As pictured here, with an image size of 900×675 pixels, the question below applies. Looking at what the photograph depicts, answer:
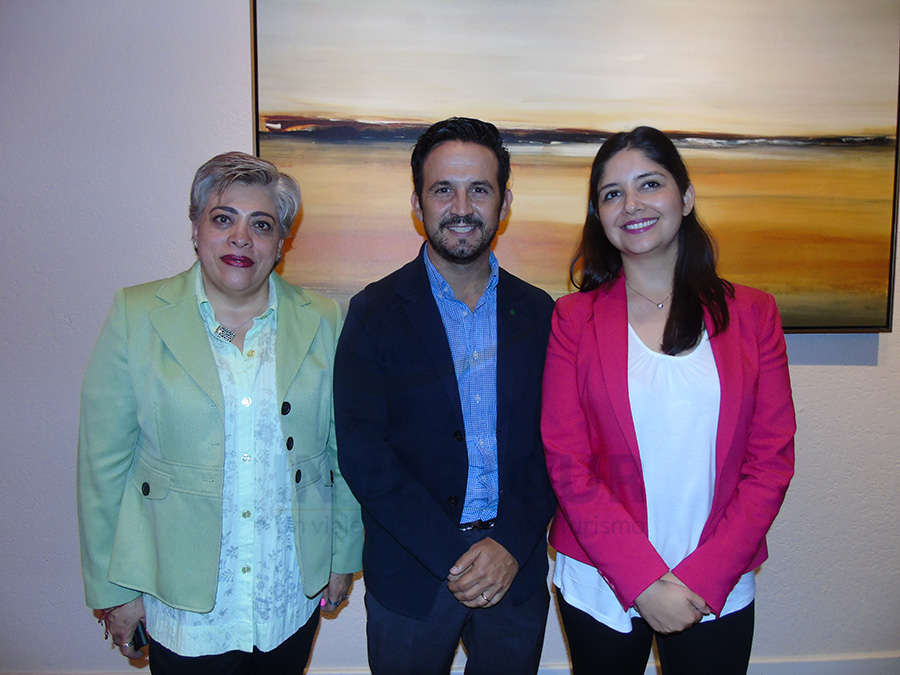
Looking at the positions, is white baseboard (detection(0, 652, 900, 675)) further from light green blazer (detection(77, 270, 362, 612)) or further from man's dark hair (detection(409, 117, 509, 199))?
man's dark hair (detection(409, 117, 509, 199))

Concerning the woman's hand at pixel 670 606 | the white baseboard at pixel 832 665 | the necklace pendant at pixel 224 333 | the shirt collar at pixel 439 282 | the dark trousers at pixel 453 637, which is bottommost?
the white baseboard at pixel 832 665

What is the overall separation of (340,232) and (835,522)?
2.30 meters

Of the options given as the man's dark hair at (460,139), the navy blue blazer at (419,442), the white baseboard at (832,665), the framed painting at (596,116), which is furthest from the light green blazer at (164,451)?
the white baseboard at (832,665)

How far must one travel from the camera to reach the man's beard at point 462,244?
148cm

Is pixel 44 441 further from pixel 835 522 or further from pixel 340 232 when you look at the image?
pixel 835 522

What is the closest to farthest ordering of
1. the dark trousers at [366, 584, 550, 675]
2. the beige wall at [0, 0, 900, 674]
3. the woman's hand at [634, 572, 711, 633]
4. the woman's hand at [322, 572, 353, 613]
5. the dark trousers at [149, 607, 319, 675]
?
the woman's hand at [634, 572, 711, 633] < the dark trousers at [149, 607, 319, 675] < the dark trousers at [366, 584, 550, 675] < the woman's hand at [322, 572, 353, 613] < the beige wall at [0, 0, 900, 674]

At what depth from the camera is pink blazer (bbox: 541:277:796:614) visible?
1276mm

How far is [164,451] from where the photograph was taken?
1352 mm

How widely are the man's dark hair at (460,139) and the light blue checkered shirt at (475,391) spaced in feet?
1.10

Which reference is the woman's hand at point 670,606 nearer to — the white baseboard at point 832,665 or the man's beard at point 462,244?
the man's beard at point 462,244

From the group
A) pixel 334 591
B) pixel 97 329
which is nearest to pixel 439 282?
pixel 334 591

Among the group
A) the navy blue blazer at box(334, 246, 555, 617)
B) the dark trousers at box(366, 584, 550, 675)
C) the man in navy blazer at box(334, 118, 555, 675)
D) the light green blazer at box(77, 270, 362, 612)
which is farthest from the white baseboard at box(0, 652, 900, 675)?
the light green blazer at box(77, 270, 362, 612)

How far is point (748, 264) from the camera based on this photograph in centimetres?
214

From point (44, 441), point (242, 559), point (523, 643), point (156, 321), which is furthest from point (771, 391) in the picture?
point (44, 441)
